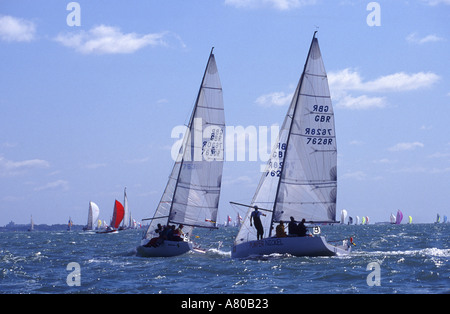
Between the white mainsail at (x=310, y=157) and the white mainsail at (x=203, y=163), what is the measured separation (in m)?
6.95

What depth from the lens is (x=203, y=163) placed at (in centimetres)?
3497

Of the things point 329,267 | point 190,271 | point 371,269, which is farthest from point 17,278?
point 371,269

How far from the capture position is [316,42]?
28.4m

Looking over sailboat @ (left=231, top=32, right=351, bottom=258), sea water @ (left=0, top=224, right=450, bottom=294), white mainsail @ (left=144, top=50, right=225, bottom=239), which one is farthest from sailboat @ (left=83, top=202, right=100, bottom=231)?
sailboat @ (left=231, top=32, right=351, bottom=258)

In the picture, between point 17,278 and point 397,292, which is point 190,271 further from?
point 397,292

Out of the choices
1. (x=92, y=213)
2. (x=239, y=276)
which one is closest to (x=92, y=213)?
(x=92, y=213)

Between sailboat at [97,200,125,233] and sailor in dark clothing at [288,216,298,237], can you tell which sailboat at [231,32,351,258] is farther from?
sailboat at [97,200,125,233]

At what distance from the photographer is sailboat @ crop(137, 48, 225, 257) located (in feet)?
114

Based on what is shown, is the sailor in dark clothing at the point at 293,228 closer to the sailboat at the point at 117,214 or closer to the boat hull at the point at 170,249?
the boat hull at the point at 170,249

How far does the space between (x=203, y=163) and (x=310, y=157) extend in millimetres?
8303

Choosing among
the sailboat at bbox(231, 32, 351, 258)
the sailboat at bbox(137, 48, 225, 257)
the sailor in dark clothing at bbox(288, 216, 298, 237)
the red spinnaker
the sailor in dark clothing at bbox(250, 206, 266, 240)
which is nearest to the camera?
the sailor in dark clothing at bbox(288, 216, 298, 237)

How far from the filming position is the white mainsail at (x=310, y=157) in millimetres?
28406

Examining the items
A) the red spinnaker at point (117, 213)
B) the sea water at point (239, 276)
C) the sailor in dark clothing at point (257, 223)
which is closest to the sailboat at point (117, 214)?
the red spinnaker at point (117, 213)

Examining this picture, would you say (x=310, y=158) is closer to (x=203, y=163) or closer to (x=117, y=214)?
(x=203, y=163)
